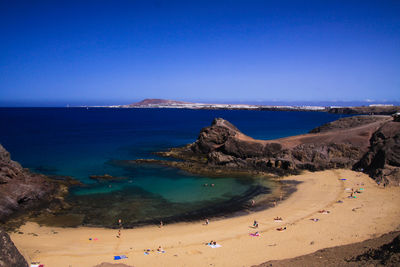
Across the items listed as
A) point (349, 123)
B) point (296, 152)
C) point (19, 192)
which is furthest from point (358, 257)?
point (349, 123)

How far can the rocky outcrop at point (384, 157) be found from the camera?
Result: 3059cm

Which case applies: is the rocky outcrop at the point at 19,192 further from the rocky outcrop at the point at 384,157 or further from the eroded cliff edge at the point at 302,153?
the rocky outcrop at the point at 384,157

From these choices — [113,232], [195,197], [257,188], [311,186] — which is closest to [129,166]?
[195,197]

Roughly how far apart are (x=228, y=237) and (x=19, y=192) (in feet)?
56.6

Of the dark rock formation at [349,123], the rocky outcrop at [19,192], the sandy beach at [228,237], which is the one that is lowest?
the sandy beach at [228,237]

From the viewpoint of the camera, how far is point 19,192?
24.5 metres

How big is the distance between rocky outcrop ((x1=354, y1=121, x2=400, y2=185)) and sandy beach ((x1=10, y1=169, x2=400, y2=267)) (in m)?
5.06

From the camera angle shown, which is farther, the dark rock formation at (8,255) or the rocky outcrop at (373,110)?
the rocky outcrop at (373,110)

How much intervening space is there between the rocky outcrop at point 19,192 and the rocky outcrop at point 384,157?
1241 inches

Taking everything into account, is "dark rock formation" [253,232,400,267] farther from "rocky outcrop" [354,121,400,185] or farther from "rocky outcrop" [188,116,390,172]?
"rocky outcrop" [188,116,390,172]

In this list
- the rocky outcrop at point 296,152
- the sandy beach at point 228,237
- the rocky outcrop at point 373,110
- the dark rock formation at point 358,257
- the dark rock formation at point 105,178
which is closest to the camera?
the dark rock formation at point 358,257

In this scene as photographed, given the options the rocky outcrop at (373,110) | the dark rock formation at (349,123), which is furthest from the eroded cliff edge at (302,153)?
the rocky outcrop at (373,110)

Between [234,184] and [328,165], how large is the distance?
13421 millimetres

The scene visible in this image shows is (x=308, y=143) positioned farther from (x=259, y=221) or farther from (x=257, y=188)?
(x=259, y=221)
